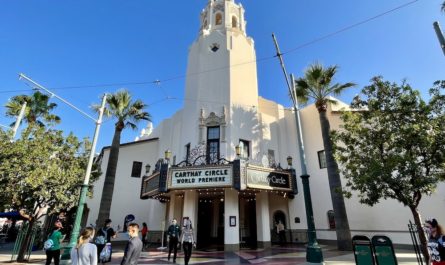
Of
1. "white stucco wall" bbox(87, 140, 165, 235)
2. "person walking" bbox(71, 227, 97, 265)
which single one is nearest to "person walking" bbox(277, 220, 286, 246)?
"white stucco wall" bbox(87, 140, 165, 235)

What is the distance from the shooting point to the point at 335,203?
49.4ft

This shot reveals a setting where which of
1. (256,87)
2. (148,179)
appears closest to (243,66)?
(256,87)

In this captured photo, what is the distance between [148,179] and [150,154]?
6.12 metres

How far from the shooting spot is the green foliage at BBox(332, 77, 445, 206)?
8273 millimetres

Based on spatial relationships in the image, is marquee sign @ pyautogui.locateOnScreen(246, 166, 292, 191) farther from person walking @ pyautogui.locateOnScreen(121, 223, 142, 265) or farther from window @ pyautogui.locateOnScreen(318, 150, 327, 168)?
person walking @ pyautogui.locateOnScreen(121, 223, 142, 265)

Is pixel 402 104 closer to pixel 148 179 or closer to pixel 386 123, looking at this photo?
pixel 386 123

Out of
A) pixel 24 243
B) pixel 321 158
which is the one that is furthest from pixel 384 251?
pixel 24 243

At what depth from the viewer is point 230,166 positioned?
15656 millimetres

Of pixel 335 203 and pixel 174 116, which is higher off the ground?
pixel 174 116

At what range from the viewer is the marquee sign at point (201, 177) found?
1551cm

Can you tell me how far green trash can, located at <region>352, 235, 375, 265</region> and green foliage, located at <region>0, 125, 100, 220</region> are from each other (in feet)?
41.5

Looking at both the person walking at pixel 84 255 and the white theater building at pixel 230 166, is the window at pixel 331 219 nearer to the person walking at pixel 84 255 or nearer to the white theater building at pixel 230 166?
the white theater building at pixel 230 166

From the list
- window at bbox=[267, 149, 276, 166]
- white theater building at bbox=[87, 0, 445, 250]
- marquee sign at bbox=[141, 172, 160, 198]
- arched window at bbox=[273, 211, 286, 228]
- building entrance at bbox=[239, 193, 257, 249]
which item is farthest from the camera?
building entrance at bbox=[239, 193, 257, 249]

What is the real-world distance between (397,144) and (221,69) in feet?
47.1
